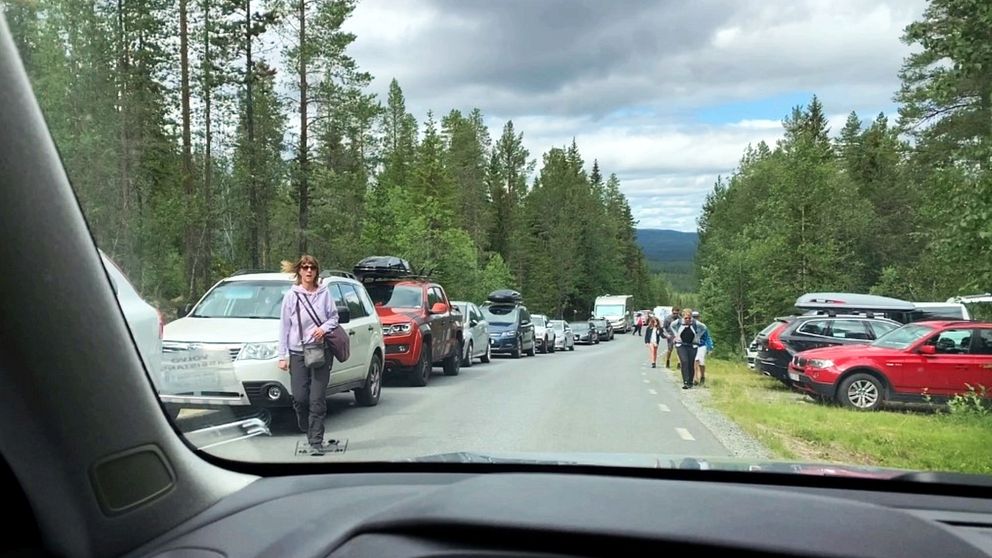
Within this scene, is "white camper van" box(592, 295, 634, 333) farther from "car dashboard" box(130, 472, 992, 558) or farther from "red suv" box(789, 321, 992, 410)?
"car dashboard" box(130, 472, 992, 558)

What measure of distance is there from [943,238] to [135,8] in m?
8.40

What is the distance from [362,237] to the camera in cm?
995

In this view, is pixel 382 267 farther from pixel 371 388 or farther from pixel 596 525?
pixel 596 525

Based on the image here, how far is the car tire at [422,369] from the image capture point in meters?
13.5

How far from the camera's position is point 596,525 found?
1.84 metres

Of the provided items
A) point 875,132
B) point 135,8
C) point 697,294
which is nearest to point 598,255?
point 697,294

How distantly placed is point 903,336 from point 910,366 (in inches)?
10.1

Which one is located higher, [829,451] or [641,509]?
[641,509]

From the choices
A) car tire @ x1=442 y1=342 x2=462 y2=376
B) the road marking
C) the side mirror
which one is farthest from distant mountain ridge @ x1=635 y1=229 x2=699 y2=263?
car tire @ x1=442 y1=342 x2=462 y2=376

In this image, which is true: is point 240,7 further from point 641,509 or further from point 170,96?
point 641,509

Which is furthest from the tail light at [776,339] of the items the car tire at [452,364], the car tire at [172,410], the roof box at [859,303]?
the car tire at [452,364]

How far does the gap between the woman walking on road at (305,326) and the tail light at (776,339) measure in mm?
4691

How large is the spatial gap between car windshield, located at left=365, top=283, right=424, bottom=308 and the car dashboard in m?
11.2

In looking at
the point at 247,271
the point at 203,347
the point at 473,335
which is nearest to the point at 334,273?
the point at 247,271
